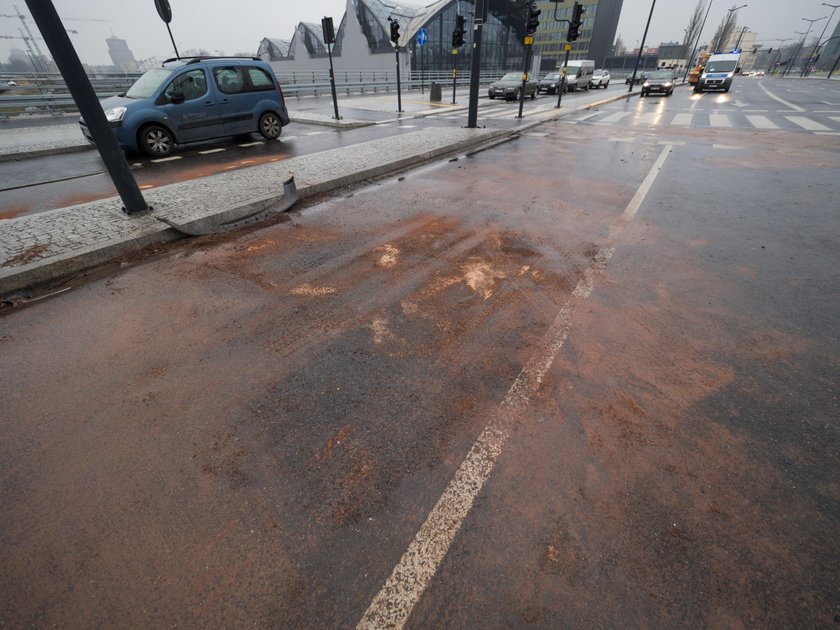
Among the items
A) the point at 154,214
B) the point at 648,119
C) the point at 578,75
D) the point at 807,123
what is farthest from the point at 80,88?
the point at 578,75

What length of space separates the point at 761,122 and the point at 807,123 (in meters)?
1.70

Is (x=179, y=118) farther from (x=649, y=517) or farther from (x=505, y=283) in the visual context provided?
(x=649, y=517)

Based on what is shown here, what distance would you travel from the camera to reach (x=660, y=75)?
28078 millimetres

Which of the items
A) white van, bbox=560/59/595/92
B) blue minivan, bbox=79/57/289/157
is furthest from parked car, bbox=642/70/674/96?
blue minivan, bbox=79/57/289/157

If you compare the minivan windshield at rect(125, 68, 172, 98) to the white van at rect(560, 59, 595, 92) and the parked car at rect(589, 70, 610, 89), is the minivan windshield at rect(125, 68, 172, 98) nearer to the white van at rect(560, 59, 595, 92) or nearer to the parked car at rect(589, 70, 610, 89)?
the white van at rect(560, 59, 595, 92)

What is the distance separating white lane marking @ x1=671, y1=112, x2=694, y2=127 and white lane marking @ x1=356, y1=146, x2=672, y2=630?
17.0 meters

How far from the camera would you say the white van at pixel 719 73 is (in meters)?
29.0

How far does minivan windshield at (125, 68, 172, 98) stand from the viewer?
8836 millimetres

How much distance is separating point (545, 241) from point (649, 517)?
384 centimetres

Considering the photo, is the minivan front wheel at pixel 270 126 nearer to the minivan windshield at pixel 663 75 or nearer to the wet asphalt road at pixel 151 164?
the wet asphalt road at pixel 151 164

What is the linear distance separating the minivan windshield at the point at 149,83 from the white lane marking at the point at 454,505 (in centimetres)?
1082

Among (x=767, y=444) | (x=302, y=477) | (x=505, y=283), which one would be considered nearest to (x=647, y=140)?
(x=505, y=283)

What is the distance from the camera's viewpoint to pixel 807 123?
1535 cm

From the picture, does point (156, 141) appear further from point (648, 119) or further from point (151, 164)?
point (648, 119)
